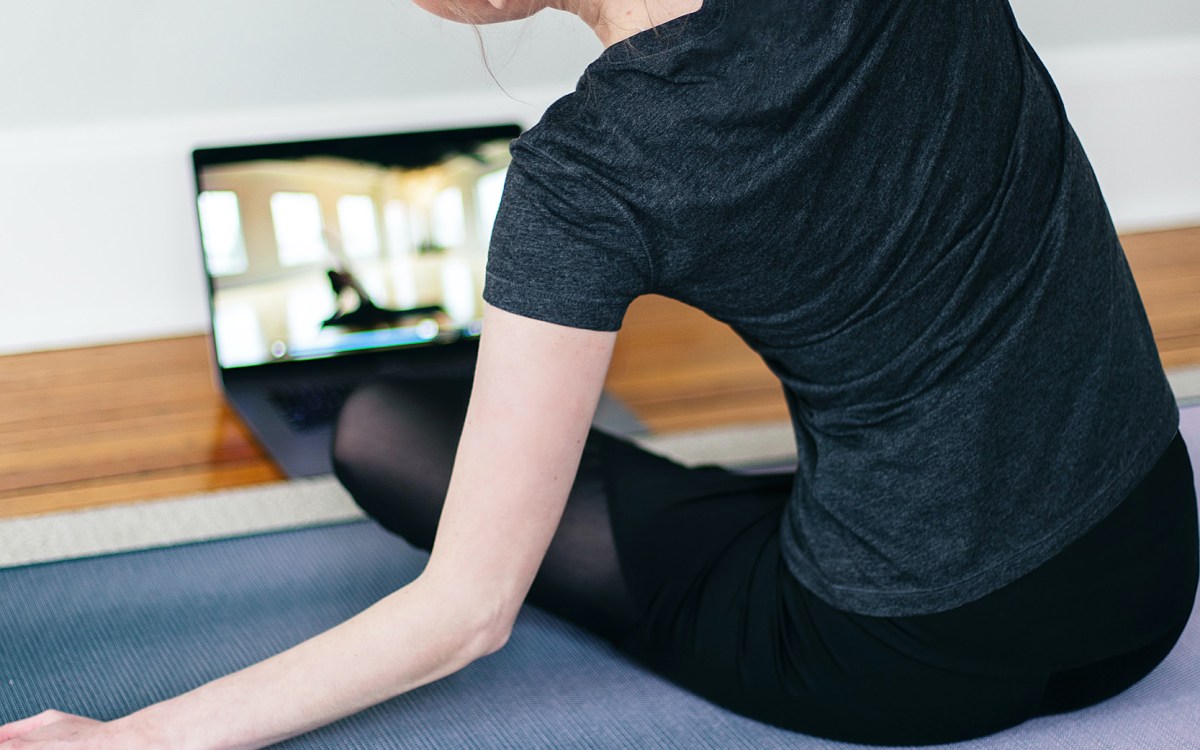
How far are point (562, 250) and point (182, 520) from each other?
3.40 feet

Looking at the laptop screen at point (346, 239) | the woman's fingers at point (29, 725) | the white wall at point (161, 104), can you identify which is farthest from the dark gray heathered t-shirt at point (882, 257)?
the white wall at point (161, 104)

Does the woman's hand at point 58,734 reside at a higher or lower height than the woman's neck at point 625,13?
lower

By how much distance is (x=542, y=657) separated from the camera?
1.28 meters

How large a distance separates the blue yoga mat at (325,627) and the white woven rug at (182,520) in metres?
0.06

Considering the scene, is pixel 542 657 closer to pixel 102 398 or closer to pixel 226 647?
pixel 226 647

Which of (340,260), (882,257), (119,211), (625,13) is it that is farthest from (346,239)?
(882,257)

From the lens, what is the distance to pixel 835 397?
93cm

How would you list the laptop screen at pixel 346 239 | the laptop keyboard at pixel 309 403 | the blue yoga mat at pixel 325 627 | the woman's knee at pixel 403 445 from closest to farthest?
the blue yoga mat at pixel 325 627, the woman's knee at pixel 403 445, the laptop keyboard at pixel 309 403, the laptop screen at pixel 346 239

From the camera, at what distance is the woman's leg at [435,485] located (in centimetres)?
119

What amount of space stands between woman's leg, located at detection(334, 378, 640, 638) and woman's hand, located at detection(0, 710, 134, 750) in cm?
38

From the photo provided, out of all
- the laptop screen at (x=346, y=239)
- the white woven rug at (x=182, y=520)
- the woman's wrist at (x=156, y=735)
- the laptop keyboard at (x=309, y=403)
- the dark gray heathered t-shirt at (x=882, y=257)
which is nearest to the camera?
the dark gray heathered t-shirt at (x=882, y=257)

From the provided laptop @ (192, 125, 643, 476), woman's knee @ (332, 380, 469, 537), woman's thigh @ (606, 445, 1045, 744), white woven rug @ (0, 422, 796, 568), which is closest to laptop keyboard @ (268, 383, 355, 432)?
laptop @ (192, 125, 643, 476)

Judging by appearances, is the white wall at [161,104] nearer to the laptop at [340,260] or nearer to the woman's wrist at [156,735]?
the laptop at [340,260]

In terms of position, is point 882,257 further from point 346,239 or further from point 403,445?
point 346,239
